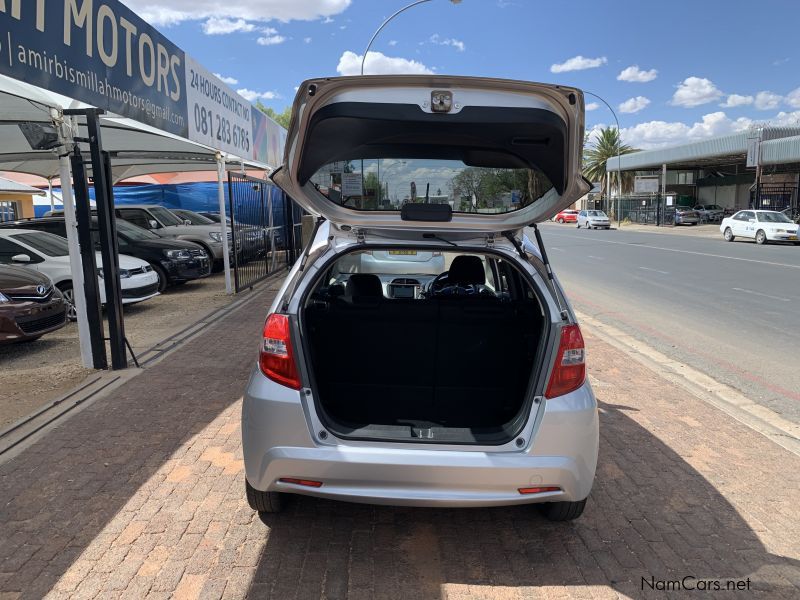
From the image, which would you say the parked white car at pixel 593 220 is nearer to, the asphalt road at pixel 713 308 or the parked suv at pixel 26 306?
the asphalt road at pixel 713 308

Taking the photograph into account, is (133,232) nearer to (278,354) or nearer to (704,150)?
(278,354)

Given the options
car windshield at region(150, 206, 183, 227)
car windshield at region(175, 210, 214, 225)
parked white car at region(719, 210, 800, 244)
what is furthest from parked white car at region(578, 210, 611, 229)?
car windshield at region(150, 206, 183, 227)

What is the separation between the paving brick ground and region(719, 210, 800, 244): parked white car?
23961 mm

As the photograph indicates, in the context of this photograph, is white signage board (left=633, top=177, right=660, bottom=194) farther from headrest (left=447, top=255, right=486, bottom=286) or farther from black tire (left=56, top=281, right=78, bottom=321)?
headrest (left=447, top=255, right=486, bottom=286)

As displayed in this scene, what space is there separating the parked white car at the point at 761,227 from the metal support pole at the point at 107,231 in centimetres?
2591

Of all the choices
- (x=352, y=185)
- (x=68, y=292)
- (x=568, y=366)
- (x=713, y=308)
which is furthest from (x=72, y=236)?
(x=713, y=308)

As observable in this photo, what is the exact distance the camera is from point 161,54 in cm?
737

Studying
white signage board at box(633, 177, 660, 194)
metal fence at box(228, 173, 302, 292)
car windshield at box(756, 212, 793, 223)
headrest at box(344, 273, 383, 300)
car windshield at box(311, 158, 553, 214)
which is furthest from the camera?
white signage board at box(633, 177, 660, 194)

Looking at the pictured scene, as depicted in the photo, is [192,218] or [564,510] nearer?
[564,510]

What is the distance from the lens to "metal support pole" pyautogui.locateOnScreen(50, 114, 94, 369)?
5816 mm

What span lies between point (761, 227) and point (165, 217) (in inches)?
908

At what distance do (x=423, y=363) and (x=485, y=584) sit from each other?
4.33 feet

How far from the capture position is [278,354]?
2.96m

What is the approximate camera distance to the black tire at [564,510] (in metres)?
3.17
